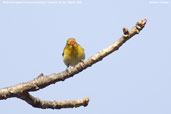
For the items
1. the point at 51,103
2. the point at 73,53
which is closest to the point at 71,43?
the point at 73,53

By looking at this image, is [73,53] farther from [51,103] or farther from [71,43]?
[51,103]

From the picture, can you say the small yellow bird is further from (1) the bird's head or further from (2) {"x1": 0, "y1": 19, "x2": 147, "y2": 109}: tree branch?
(2) {"x1": 0, "y1": 19, "x2": 147, "y2": 109}: tree branch

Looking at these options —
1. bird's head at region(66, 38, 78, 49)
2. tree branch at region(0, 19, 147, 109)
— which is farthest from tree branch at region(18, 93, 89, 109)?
bird's head at region(66, 38, 78, 49)

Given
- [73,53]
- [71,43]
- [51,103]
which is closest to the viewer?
[51,103]

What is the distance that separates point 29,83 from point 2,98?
348mm

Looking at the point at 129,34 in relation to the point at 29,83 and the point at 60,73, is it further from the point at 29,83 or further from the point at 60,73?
the point at 29,83

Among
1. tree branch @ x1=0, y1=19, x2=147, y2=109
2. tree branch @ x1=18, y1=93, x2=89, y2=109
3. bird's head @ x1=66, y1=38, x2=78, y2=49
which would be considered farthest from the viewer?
bird's head @ x1=66, y1=38, x2=78, y2=49

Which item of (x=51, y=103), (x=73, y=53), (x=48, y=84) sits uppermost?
(x=73, y=53)

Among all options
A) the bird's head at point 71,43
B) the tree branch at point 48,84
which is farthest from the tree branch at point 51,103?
the bird's head at point 71,43

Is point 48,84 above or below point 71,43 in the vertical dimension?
below

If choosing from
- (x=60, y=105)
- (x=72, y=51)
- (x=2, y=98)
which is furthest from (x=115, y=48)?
(x=72, y=51)

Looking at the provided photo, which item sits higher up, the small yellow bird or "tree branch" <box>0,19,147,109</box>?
the small yellow bird

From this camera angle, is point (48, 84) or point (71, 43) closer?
point (48, 84)

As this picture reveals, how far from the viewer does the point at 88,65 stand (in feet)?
12.0
